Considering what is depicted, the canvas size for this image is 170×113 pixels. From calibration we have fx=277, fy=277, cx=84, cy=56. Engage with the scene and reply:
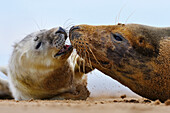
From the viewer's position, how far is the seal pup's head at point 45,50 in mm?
4969

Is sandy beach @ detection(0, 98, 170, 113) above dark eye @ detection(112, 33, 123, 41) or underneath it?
underneath

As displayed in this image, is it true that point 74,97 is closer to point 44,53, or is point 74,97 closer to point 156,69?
point 44,53

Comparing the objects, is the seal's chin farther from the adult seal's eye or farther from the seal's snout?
the adult seal's eye

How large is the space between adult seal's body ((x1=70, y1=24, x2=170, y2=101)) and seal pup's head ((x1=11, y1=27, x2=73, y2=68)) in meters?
0.70

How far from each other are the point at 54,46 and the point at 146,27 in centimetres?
170

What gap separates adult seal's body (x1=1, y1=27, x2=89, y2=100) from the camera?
16.6ft

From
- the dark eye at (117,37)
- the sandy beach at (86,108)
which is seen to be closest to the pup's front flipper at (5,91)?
the dark eye at (117,37)

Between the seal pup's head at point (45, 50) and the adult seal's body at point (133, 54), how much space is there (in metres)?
0.70

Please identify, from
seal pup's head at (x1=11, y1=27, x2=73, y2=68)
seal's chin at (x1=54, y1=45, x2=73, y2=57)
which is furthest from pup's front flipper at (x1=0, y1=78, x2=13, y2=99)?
seal's chin at (x1=54, y1=45, x2=73, y2=57)

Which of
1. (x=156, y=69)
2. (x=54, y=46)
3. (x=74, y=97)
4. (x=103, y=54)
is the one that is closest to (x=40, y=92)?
(x=74, y=97)

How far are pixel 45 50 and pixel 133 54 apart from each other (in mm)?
1810

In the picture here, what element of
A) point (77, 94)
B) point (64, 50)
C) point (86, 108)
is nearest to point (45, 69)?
point (64, 50)

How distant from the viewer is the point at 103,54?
4172mm

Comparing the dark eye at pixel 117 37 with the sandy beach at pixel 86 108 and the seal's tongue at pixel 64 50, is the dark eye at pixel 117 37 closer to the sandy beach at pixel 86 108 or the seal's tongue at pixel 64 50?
the seal's tongue at pixel 64 50
